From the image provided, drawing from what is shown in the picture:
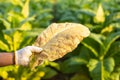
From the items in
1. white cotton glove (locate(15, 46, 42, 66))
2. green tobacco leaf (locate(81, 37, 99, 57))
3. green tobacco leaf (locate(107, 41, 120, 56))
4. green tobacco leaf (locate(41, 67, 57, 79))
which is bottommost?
white cotton glove (locate(15, 46, 42, 66))

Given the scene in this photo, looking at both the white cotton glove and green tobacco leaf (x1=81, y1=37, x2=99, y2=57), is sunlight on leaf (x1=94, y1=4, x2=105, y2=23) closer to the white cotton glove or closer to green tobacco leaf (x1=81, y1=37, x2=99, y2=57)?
green tobacco leaf (x1=81, y1=37, x2=99, y2=57)

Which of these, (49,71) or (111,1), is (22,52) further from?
(111,1)

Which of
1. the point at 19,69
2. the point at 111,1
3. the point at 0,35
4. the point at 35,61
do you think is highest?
the point at 111,1

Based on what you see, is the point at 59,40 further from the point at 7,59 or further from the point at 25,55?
the point at 7,59

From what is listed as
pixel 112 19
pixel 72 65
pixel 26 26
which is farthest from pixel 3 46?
pixel 112 19

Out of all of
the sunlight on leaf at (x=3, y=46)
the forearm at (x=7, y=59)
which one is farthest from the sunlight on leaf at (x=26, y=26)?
the forearm at (x=7, y=59)

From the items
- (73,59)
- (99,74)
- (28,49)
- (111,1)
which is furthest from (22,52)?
(111,1)

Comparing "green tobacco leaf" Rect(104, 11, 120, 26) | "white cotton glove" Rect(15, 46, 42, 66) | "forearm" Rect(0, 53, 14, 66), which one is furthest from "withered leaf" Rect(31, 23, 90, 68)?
"green tobacco leaf" Rect(104, 11, 120, 26)

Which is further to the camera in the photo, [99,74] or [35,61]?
[99,74]
